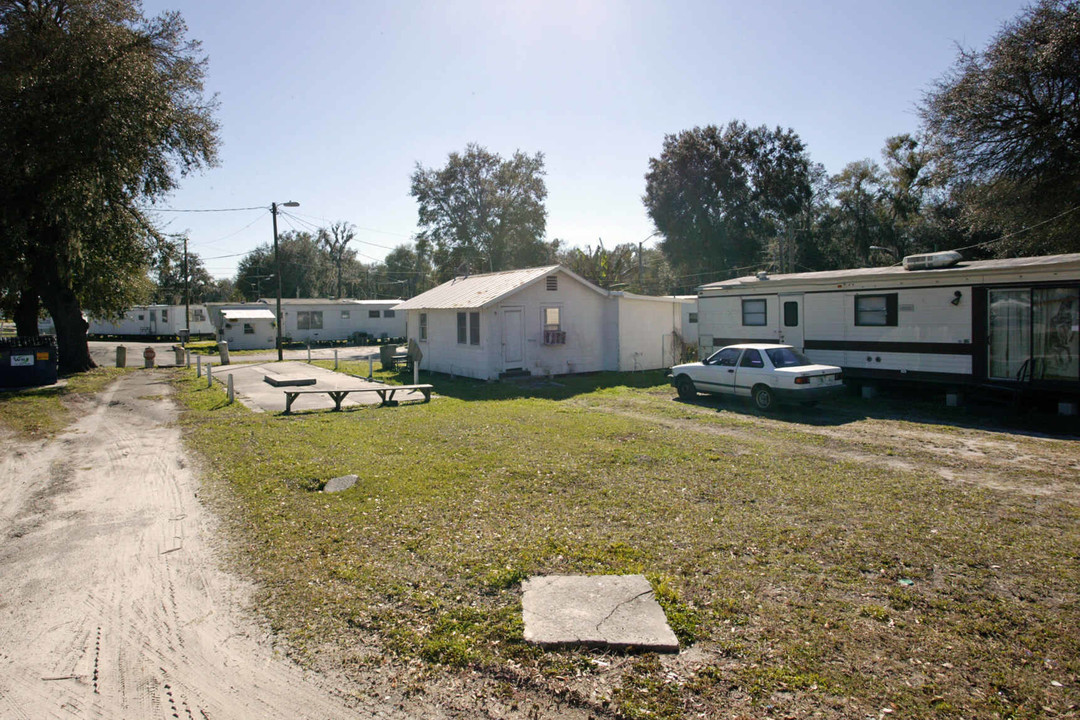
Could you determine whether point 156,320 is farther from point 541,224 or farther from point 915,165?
point 915,165

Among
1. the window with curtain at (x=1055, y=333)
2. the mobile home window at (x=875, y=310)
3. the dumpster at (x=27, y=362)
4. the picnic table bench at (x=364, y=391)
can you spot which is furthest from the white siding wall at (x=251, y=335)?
the window with curtain at (x=1055, y=333)

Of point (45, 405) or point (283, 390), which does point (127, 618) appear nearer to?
point (283, 390)

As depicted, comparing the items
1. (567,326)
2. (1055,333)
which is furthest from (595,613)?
(567,326)

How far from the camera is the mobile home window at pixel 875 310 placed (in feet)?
50.9

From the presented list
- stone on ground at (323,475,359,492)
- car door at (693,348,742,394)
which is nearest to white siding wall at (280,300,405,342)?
car door at (693,348,742,394)

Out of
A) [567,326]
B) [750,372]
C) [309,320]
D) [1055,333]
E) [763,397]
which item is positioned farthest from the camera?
[309,320]

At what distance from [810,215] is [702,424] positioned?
42.2m

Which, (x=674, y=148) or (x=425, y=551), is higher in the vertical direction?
(x=674, y=148)

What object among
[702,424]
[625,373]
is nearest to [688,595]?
[702,424]

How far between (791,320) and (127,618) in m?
16.5

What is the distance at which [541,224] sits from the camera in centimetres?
5506

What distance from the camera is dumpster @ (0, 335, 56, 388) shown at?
1911 centimetres

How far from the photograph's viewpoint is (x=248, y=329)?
41.2 metres

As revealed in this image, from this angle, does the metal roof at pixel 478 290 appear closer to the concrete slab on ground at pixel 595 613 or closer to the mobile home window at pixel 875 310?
the mobile home window at pixel 875 310
